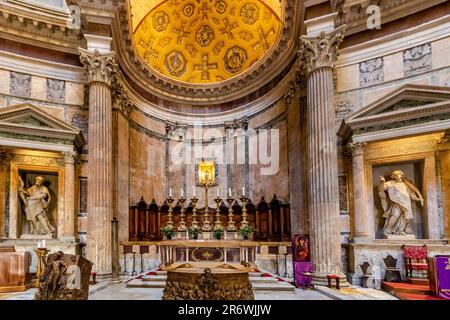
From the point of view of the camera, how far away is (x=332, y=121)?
9672mm

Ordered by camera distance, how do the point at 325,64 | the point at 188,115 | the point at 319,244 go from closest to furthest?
the point at 319,244 → the point at 325,64 → the point at 188,115

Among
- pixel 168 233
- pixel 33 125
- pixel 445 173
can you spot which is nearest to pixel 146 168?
pixel 168 233

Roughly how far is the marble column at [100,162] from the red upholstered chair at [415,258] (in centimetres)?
822

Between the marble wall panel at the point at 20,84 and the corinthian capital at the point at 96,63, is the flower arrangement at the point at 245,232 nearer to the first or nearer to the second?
the corinthian capital at the point at 96,63

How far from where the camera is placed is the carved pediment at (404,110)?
8953 millimetres

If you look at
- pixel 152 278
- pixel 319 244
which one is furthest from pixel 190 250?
pixel 319 244

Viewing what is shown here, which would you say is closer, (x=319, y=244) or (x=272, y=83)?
(x=319, y=244)

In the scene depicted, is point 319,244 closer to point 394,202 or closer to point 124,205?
point 394,202

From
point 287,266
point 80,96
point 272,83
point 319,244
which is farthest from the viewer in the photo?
point 272,83

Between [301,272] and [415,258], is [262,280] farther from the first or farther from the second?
Result: [415,258]

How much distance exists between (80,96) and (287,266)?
29.9ft

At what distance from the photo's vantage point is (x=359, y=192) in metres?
10.2

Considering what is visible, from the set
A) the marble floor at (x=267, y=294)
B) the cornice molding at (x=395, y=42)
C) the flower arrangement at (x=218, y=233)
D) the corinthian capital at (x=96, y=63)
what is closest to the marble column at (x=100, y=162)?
the corinthian capital at (x=96, y=63)

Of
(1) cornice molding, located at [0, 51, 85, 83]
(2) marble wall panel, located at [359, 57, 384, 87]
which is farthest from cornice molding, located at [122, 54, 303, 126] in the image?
(2) marble wall panel, located at [359, 57, 384, 87]
